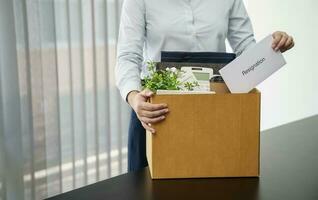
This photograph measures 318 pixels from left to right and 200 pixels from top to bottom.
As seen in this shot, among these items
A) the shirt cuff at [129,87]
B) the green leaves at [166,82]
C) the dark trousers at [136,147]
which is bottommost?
the dark trousers at [136,147]

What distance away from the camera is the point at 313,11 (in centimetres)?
252

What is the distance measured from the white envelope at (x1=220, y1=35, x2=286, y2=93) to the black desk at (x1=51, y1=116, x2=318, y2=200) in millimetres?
238

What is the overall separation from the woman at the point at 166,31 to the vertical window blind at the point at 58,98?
2.19 feet

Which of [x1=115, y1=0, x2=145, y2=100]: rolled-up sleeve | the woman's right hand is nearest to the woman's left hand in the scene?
the woman's right hand

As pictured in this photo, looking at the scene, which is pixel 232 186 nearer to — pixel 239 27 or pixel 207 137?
pixel 207 137

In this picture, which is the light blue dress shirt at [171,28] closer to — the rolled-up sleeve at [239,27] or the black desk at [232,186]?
the rolled-up sleeve at [239,27]

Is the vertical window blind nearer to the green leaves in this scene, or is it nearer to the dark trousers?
the dark trousers

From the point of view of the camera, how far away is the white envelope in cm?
101

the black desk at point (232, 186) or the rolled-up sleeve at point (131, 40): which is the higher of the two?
the rolled-up sleeve at point (131, 40)

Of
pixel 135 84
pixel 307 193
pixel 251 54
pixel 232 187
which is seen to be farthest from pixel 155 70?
pixel 307 193

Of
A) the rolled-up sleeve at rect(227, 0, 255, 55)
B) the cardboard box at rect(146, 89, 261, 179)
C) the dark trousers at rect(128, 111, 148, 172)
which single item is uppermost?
the rolled-up sleeve at rect(227, 0, 255, 55)

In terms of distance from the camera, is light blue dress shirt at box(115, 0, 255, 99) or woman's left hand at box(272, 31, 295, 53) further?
light blue dress shirt at box(115, 0, 255, 99)

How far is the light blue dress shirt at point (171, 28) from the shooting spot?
137 cm

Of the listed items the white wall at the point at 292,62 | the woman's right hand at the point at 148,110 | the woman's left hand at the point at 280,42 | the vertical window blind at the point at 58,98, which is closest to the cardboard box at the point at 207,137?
the woman's right hand at the point at 148,110
